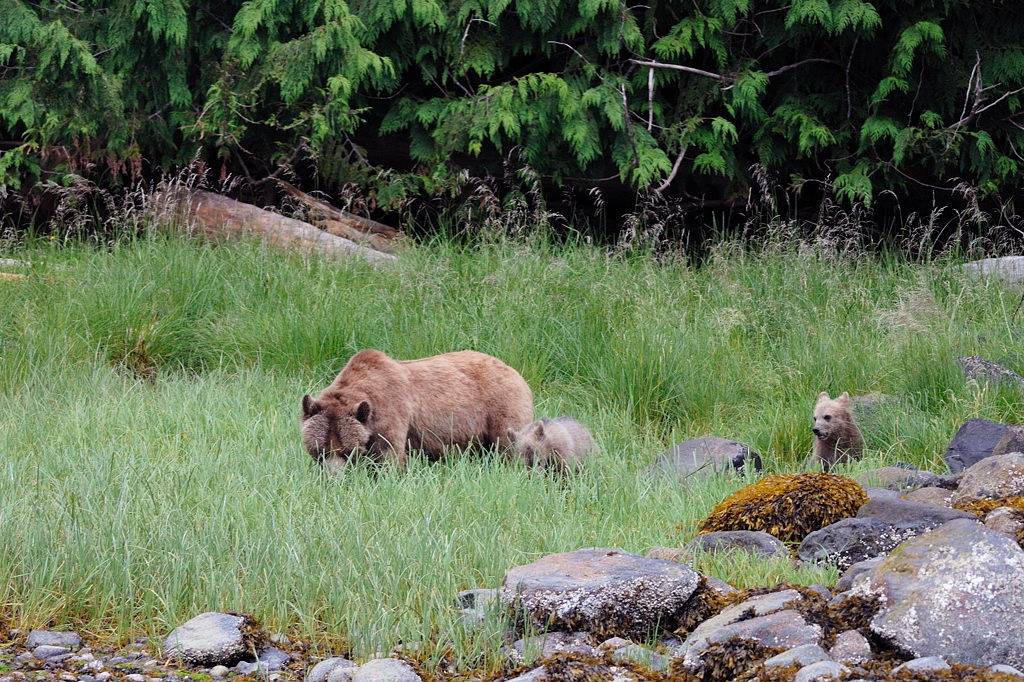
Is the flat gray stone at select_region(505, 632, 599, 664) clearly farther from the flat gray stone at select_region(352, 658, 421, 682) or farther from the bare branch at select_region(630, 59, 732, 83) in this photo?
the bare branch at select_region(630, 59, 732, 83)

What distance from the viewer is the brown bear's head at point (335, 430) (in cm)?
595

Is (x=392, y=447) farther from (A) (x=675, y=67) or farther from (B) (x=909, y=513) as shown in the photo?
(A) (x=675, y=67)

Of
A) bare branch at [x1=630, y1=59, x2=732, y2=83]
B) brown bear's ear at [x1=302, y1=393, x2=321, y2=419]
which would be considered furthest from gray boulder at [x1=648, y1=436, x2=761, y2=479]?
bare branch at [x1=630, y1=59, x2=732, y2=83]

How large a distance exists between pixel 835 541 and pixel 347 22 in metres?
7.34

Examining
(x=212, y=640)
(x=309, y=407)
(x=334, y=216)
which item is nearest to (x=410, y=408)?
(x=309, y=407)

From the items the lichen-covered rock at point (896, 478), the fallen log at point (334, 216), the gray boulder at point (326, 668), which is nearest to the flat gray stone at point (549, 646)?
the gray boulder at point (326, 668)

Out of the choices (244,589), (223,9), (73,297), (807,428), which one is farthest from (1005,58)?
(244,589)

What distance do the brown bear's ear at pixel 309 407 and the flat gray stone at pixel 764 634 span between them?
2.69 m

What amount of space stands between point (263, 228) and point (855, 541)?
7376 millimetres

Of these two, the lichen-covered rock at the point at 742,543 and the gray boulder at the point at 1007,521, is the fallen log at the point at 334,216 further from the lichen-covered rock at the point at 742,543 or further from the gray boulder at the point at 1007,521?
the gray boulder at the point at 1007,521

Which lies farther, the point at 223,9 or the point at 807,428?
the point at 223,9

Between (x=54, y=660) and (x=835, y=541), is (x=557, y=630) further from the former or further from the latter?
(x=54, y=660)

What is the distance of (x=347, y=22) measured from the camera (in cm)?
1045

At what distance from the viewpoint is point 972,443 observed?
6.76 m
